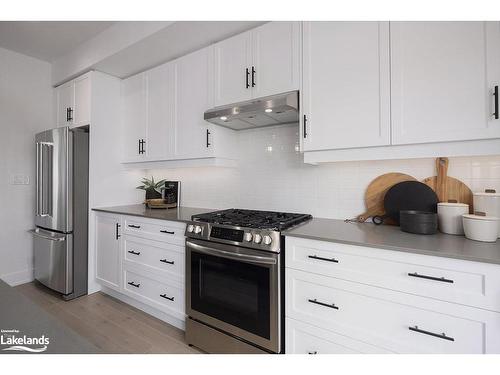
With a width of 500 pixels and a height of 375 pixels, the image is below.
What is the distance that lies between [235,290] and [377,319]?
2.76ft

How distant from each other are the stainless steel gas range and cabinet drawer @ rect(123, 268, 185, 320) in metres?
0.18

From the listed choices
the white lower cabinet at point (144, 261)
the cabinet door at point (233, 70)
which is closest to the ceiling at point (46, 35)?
the cabinet door at point (233, 70)

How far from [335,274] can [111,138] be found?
2747 millimetres

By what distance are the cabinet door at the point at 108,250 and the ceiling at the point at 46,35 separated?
1.86 m

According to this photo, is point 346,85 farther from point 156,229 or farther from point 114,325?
point 114,325

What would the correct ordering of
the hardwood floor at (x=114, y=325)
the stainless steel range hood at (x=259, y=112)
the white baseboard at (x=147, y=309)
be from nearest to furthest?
the stainless steel range hood at (x=259, y=112), the hardwood floor at (x=114, y=325), the white baseboard at (x=147, y=309)

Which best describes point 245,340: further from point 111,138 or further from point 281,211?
point 111,138

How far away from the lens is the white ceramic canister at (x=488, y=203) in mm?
1458

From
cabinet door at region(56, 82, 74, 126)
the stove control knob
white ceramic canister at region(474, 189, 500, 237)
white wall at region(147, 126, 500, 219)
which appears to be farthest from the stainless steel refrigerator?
white ceramic canister at region(474, 189, 500, 237)

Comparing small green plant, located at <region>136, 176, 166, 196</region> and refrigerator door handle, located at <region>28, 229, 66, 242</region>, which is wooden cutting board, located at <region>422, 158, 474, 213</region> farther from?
refrigerator door handle, located at <region>28, 229, 66, 242</region>

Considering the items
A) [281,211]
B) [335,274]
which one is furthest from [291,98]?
[335,274]

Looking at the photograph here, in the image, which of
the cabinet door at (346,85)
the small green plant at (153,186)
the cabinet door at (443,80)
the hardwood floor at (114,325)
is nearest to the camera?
the cabinet door at (443,80)

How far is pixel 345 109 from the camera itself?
167 cm

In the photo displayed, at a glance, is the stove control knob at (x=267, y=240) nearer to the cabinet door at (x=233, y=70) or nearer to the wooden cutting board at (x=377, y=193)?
the wooden cutting board at (x=377, y=193)
